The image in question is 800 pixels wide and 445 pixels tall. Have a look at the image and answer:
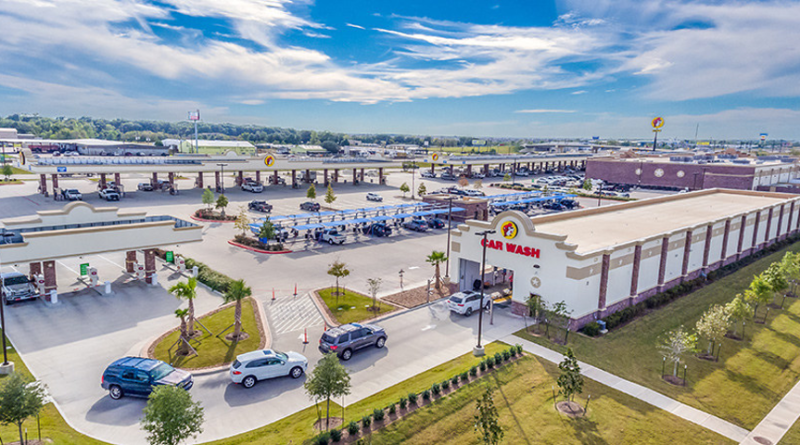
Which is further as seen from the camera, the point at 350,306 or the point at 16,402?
the point at 350,306

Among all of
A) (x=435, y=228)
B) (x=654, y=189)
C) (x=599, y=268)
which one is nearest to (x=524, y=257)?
(x=599, y=268)

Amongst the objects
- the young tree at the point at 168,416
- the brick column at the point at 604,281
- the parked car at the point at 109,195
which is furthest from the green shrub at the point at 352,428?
the parked car at the point at 109,195

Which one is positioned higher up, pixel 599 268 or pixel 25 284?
pixel 599 268

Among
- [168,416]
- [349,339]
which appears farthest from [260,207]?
[168,416]

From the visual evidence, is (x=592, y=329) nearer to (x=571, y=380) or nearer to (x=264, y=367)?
(x=571, y=380)

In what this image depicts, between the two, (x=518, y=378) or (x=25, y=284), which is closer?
(x=518, y=378)

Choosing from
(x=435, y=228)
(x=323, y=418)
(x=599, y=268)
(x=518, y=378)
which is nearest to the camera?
(x=323, y=418)

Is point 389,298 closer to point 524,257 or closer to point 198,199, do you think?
point 524,257
